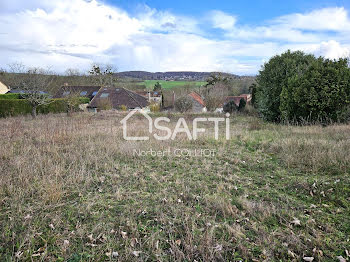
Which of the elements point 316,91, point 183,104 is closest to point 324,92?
point 316,91

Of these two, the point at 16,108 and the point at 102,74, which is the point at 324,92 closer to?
the point at 16,108

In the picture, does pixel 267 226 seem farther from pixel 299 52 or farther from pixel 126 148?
pixel 299 52

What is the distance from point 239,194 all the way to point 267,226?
84 cm

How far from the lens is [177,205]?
10.3ft

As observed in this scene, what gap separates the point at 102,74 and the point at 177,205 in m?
41.7

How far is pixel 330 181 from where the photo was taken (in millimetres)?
3791

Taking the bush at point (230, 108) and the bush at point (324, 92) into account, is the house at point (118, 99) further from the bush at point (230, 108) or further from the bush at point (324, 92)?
the bush at point (324, 92)

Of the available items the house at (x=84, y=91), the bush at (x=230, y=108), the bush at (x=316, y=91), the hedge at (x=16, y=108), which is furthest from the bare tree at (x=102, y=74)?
the bush at (x=316, y=91)

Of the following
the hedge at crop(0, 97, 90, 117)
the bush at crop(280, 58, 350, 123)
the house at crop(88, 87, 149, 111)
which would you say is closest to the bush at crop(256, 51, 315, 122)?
the bush at crop(280, 58, 350, 123)

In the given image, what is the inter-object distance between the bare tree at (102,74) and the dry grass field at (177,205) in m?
37.1

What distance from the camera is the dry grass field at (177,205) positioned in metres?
2.30

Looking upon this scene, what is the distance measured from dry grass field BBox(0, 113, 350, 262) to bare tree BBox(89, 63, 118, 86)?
37.1m

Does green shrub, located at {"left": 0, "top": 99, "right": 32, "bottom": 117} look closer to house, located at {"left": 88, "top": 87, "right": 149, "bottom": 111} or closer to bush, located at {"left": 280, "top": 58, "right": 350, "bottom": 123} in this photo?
house, located at {"left": 88, "top": 87, "right": 149, "bottom": 111}

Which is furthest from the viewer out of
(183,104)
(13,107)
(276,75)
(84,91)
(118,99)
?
(84,91)
